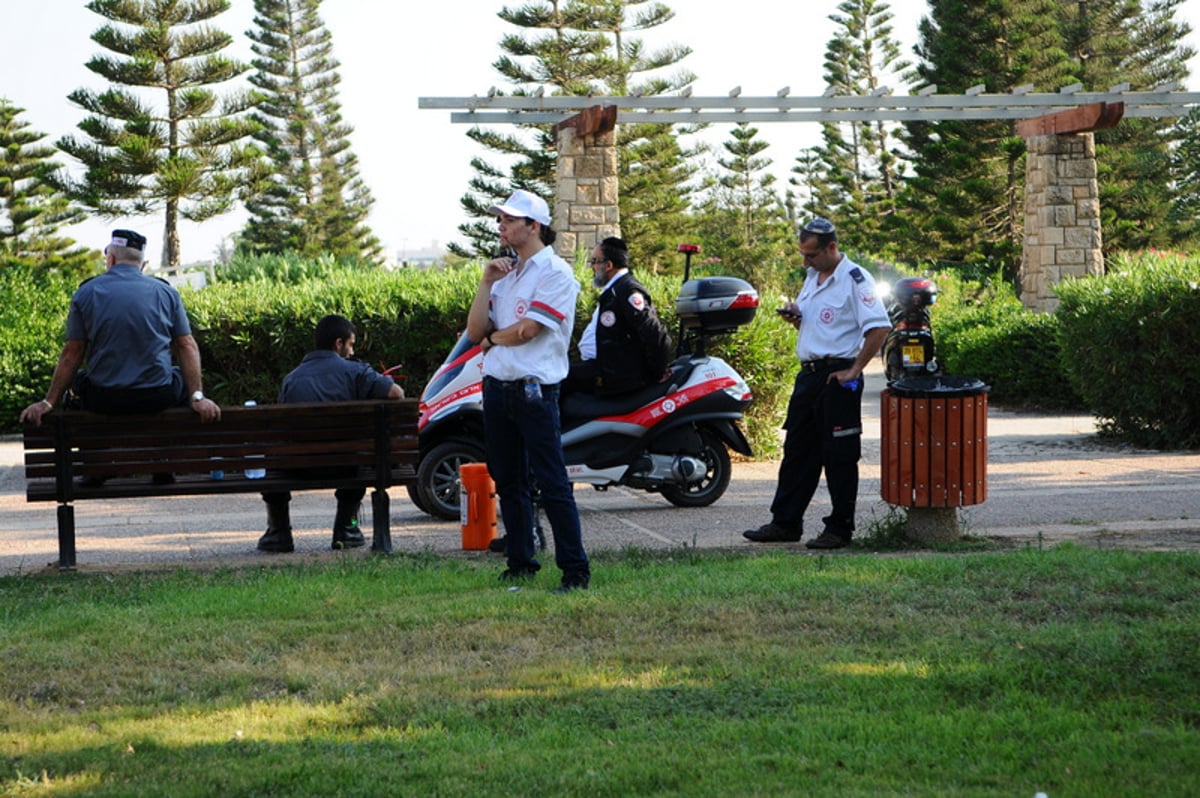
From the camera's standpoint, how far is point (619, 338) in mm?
8961

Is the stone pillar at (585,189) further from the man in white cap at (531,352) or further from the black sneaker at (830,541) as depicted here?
the man in white cap at (531,352)

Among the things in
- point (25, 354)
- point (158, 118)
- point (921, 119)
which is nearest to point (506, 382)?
point (25, 354)

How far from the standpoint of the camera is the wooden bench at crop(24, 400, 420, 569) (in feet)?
23.6

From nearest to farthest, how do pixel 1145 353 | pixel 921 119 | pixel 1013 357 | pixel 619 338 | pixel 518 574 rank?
pixel 518 574, pixel 619 338, pixel 1145 353, pixel 1013 357, pixel 921 119

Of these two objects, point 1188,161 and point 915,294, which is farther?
point 1188,161

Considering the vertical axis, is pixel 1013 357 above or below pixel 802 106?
below

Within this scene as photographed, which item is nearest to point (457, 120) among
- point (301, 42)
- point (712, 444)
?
point (712, 444)

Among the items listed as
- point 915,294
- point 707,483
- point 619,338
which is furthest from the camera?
point 915,294

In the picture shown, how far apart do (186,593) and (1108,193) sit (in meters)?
36.5

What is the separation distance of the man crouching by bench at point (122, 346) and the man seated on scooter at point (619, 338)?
249 centimetres

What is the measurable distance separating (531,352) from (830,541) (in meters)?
2.15

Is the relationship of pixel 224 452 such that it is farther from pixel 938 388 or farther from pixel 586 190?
pixel 586 190

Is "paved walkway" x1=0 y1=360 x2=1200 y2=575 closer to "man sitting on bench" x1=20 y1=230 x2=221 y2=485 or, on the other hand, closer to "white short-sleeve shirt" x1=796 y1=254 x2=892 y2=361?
"man sitting on bench" x1=20 y1=230 x2=221 y2=485

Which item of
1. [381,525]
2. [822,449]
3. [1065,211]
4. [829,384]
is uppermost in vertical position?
[1065,211]
